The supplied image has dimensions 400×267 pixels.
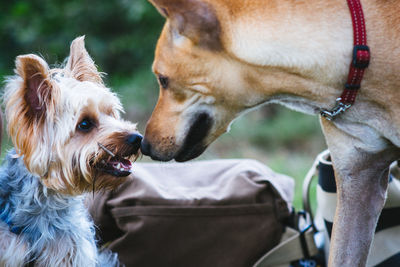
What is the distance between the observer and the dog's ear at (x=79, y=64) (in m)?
2.58

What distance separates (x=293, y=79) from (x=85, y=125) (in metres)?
0.94

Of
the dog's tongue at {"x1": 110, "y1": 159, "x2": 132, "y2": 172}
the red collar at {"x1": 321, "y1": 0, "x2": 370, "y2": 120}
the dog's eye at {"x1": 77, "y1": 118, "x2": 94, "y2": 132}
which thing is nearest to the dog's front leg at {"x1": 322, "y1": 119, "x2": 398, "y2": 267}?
the red collar at {"x1": 321, "y1": 0, "x2": 370, "y2": 120}

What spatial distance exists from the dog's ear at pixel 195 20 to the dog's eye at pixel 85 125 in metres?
0.57

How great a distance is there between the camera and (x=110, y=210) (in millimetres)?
2834

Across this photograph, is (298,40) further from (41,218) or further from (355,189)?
(41,218)

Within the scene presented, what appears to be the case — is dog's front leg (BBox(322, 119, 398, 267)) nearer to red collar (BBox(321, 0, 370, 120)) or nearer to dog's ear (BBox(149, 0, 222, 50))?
red collar (BBox(321, 0, 370, 120))

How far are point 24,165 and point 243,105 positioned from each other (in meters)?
1.01

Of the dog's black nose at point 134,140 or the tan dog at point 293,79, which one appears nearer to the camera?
the tan dog at point 293,79

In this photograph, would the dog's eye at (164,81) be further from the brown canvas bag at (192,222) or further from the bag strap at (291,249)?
the bag strap at (291,249)

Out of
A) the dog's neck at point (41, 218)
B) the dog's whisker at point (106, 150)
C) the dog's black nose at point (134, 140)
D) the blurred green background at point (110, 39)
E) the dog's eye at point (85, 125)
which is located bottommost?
the blurred green background at point (110, 39)

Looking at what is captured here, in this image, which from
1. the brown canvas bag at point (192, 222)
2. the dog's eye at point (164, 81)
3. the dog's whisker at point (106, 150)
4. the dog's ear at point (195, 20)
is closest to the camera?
the dog's ear at point (195, 20)

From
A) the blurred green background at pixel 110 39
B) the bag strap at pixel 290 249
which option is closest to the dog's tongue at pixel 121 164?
the bag strap at pixel 290 249

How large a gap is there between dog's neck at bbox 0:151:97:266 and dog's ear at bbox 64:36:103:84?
1.54 ft

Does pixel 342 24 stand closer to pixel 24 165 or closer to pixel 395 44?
pixel 395 44
